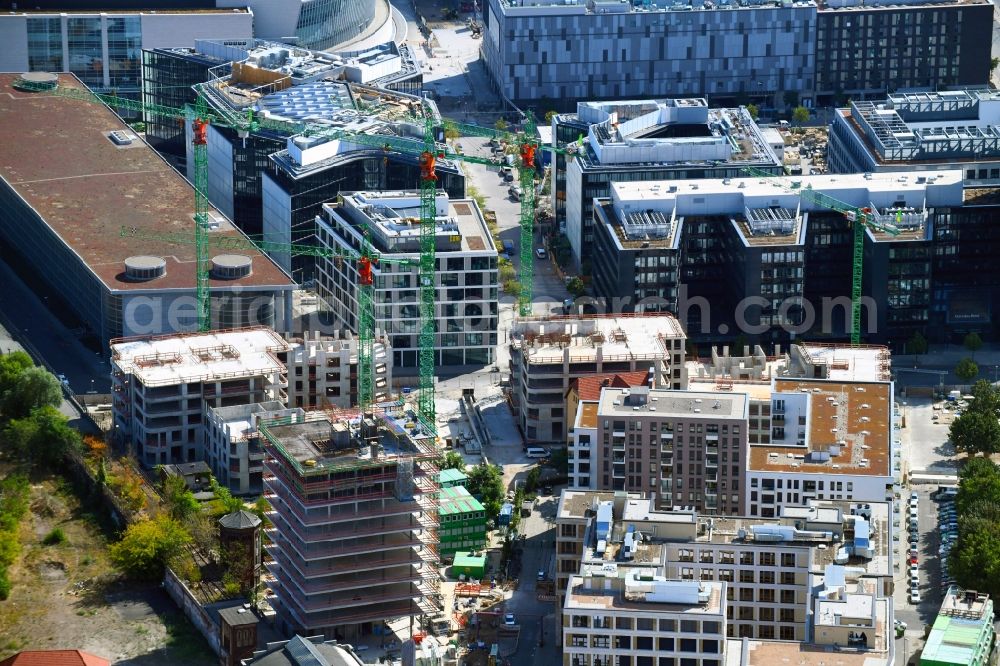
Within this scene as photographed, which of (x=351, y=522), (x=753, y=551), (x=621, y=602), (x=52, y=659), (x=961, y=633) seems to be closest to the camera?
(x=621, y=602)

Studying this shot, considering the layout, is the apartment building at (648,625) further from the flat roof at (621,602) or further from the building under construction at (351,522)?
the building under construction at (351,522)

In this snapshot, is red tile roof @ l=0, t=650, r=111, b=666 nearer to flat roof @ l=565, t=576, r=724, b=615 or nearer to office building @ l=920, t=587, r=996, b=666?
flat roof @ l=565, t=576, r=724, b=615

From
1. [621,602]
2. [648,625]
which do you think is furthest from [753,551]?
[648,625]

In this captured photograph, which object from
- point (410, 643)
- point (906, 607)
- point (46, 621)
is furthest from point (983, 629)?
Result: point (46, 621)

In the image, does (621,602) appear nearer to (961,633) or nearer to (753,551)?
(753,551)

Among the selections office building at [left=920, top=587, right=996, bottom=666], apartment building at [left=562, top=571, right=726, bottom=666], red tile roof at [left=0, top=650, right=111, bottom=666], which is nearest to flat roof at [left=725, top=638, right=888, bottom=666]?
apartment building at [left=562, top=571, right=726, bottom=666]

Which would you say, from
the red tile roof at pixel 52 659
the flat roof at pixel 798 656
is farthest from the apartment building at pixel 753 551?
the red tile roof at pixel 52 659
